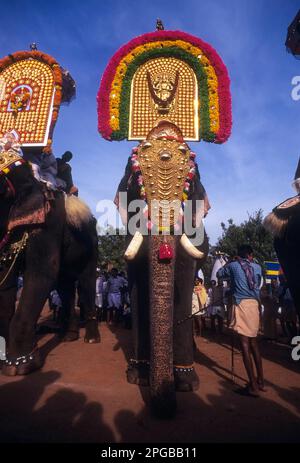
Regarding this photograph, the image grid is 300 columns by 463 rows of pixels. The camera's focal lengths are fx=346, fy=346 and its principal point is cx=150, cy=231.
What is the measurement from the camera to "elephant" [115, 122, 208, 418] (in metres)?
3.34

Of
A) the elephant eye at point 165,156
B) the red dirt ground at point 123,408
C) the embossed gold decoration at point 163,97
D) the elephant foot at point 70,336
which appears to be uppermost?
the embossed gold decoration at point 163,97

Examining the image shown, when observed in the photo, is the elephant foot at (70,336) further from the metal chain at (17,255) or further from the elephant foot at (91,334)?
the metal chain at (17,255)

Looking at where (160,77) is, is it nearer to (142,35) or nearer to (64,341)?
(142,35)

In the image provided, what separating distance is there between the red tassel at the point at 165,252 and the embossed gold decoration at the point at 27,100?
130 inches

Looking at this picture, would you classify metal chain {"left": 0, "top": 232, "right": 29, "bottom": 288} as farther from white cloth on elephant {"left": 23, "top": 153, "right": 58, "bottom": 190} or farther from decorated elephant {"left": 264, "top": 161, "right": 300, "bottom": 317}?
decorated elephant {"left": 264, "top": 161, "right": 300, "bottom": 317}

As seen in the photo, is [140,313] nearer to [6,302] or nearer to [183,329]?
[183,329]

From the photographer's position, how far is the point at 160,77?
18.2ft

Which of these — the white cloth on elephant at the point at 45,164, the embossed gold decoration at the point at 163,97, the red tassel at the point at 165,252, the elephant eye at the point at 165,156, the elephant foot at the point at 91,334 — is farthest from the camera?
the elephant foot at the point at 91,334

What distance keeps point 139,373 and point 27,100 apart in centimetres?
484

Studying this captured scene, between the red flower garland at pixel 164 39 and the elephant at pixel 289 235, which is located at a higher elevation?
the red flower garland at pixel 164 39

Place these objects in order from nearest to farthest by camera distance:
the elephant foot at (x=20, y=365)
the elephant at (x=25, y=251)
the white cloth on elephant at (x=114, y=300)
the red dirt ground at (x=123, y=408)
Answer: the red dirt ground at (x=123, y=408) < the elephant foot at (x=20, y=365) < the elephant at (x=25, y=251) < the white cloth on elephant at (x=114, y=300)

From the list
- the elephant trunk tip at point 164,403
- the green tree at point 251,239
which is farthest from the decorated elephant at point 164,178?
the green tree at point 251,239

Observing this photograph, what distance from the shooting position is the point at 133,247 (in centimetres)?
379

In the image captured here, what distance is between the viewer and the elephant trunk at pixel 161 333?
3.11 meters
